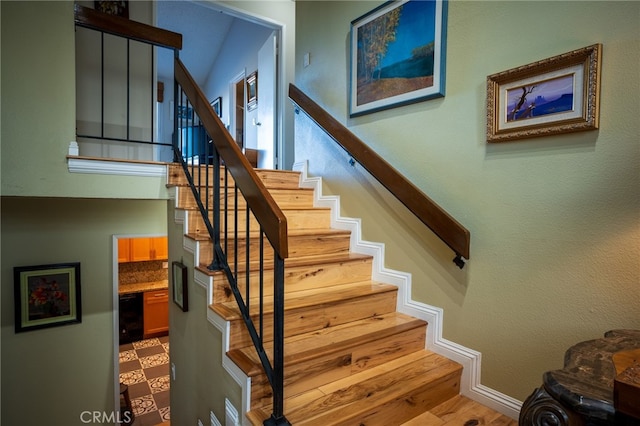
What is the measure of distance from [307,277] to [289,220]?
0.59 m

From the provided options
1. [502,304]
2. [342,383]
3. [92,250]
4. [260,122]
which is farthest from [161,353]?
[502,304]

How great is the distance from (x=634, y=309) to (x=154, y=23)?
4.15 meters

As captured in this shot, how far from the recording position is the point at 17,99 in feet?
6.00

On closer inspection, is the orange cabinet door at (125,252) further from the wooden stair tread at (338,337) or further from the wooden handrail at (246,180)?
the wooden stair tread at (338,337)

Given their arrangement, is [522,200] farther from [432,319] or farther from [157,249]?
[157,249]

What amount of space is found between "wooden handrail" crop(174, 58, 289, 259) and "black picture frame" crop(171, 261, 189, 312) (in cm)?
84

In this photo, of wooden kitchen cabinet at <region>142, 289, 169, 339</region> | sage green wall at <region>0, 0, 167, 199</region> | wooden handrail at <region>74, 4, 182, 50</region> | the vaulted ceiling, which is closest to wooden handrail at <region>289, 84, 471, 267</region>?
wooden handrail at <region>74, 4, 182, 50</region>

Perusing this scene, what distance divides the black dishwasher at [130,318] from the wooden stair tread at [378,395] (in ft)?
18.0

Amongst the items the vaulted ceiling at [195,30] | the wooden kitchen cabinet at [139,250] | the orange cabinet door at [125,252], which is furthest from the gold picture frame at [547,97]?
the orange cabinet door at [125,252]

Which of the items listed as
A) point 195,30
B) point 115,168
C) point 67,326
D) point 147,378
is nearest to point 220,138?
point 115,168

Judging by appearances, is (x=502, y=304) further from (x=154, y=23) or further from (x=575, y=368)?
(x=154, y=23)

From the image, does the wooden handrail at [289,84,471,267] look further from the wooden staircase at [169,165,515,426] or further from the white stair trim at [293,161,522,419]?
the wooden staircase at [169,165,515,426]

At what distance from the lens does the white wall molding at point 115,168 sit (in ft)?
6.61

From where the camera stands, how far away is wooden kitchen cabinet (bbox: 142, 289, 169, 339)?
6.05m
